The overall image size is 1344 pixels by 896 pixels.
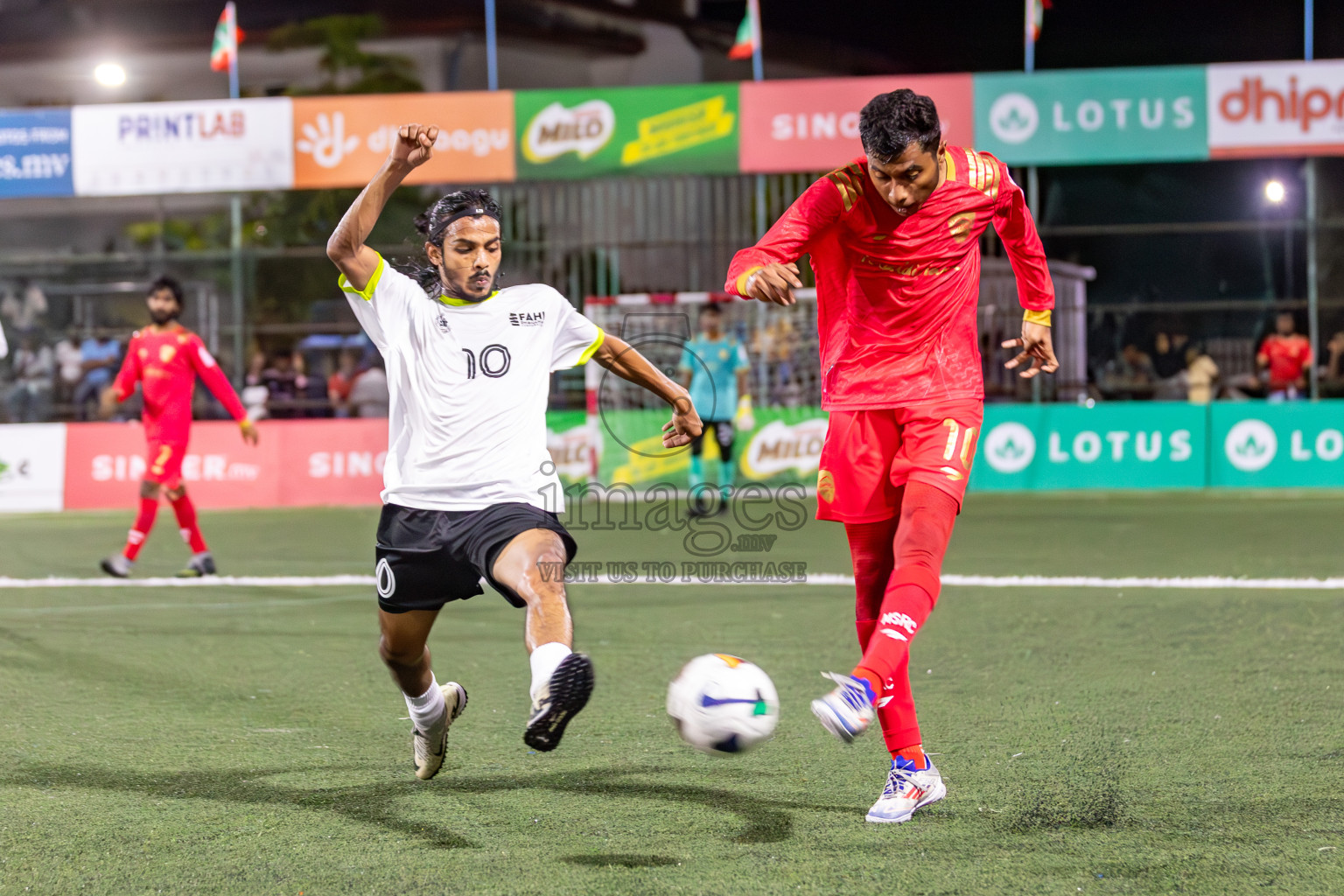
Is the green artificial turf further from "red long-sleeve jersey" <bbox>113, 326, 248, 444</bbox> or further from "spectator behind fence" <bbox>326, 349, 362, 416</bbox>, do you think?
"spectator behind fence" <bbox>326, 349, 362, 416</bbox>

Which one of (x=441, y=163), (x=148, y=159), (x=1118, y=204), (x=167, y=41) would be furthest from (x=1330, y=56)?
(x=167, y=41)

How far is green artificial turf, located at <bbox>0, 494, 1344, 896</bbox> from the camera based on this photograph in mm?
3348

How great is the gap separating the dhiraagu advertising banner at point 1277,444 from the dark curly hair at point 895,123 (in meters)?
13.5

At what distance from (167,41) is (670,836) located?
3255 cm

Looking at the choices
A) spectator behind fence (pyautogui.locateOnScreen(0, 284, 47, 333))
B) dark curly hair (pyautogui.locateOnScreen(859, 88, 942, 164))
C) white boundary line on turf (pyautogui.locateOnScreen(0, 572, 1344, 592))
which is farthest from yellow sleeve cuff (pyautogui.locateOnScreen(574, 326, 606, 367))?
spectator behind fence (pyautogui.locateOnScreen(0, 284, 47, 333))

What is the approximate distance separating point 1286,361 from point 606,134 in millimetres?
9013

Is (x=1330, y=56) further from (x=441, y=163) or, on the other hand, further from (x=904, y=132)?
(x=904, y=132)

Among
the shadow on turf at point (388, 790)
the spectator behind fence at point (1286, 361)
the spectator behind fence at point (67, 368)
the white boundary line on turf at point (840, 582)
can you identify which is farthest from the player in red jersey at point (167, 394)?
the spectator behind fence at point (1286, 361)

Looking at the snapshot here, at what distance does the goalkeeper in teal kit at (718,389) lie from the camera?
46.0 ft

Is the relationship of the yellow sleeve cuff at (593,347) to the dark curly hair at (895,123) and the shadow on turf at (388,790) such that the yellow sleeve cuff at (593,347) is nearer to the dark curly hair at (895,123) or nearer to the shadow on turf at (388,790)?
the dark curly hair at (895,123)

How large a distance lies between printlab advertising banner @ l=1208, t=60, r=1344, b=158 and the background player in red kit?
13267 millimetres

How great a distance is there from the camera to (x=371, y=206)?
3.82m

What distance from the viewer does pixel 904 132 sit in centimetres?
369

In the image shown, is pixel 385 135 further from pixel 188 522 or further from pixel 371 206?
pixel 371 206
